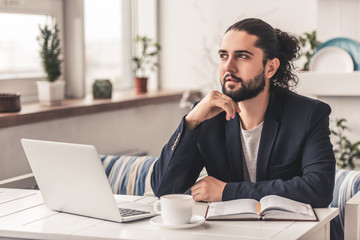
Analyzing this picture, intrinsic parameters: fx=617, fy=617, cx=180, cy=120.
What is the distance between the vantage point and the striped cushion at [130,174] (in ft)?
9.00

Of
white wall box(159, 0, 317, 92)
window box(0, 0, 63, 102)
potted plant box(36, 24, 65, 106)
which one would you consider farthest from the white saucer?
white wall box(159, 0, 317, 92)

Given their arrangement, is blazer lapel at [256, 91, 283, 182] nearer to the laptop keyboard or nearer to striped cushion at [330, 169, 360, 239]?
striped cushion at [330, 169, 360, 239]

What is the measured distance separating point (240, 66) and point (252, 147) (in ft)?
1.00

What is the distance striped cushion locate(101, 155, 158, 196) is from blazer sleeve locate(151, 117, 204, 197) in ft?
1.70

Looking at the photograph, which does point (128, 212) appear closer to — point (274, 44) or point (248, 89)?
point (248, 89)

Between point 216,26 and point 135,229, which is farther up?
point 216,26

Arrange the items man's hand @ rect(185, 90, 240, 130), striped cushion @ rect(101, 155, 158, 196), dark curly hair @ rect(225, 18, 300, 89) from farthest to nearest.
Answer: striped cushion @ rect(101, 155, 158, 196) → dark curly hair @ rect(225, 18, 300, 89) → man's hand @ rect(185, 90, 240, 130)

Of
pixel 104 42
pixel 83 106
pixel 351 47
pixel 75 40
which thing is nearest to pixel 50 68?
pixel 83 106

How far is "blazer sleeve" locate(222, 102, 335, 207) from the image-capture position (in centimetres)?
194

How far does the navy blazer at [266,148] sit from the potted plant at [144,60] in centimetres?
181

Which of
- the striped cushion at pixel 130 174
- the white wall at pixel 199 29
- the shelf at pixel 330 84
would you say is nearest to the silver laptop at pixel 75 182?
the striped cushion at pixel 130 174

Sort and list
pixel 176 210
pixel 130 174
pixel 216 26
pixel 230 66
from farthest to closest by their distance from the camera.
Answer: pixel 216 26 < pixel 130 174 < pixel 230 66 < pixel 176 210

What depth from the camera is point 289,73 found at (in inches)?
95.2

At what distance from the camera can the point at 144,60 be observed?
13.9 feet
